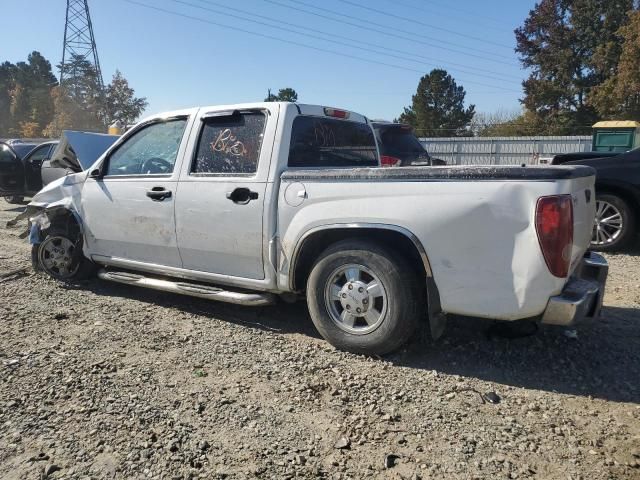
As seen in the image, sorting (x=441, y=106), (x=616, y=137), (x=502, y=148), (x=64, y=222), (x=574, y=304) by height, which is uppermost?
(x=441, y=106)

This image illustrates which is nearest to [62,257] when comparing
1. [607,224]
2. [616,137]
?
[607,224]

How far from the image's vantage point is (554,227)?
300 centimetres

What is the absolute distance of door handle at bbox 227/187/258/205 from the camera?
4.07m

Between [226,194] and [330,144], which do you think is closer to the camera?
[226,194]

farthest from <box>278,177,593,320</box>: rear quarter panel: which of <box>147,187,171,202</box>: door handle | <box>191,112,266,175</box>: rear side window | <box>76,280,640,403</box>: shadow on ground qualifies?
<box>147,187,171,202</box>: door handle

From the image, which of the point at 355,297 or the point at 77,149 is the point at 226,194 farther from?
the point at 77,149

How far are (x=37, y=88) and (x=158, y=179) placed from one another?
293 feet

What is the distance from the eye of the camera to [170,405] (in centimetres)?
316

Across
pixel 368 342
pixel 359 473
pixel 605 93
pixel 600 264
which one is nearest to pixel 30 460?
pixel 359 473

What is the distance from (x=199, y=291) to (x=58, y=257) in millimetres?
2151

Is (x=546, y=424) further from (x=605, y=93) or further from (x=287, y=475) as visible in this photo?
(x=605, y=93)

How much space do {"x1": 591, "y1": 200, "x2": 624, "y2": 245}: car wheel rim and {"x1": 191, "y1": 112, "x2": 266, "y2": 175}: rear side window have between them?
5037 millimetres

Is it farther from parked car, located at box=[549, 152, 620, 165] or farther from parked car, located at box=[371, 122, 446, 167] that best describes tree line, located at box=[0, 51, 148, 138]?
parked car, located at box=[549, 152, 620, 165]

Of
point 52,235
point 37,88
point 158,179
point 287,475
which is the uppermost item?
point 37,88
